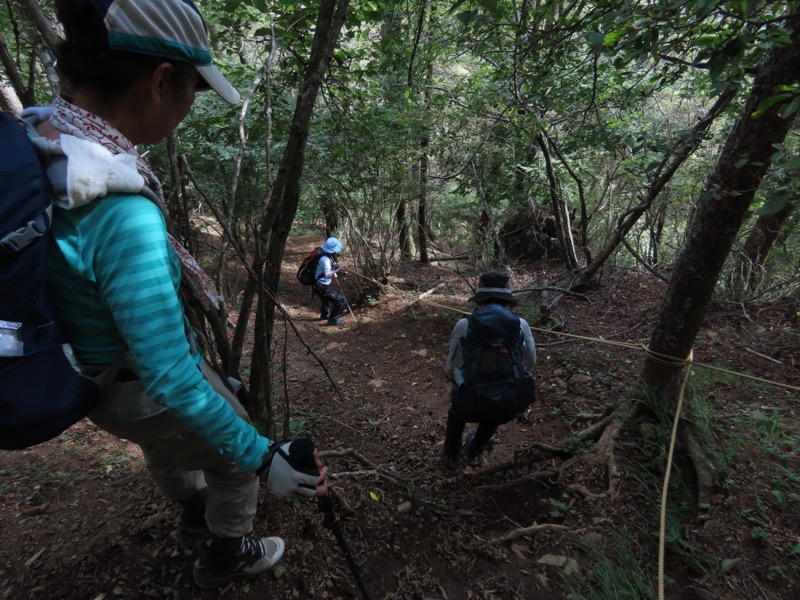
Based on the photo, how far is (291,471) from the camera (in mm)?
1383

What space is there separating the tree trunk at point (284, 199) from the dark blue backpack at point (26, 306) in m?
1.09

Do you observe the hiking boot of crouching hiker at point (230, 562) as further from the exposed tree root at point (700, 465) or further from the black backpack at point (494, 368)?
the exposed tree root at point (700, 465)

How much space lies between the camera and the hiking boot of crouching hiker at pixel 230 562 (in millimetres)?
1709

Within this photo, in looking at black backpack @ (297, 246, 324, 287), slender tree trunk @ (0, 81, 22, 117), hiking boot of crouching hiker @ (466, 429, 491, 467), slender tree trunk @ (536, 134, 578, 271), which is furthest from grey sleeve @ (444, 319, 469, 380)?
black backpack @ (297, 246, 324, 287)

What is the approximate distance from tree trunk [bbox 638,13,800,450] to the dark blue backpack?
2845mm

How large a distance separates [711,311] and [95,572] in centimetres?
650

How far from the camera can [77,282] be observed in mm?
1025

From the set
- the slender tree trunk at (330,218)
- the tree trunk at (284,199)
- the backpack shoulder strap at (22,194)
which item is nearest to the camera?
the backpack shoulder strap at (22,194)

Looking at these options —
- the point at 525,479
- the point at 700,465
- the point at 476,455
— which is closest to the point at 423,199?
the point at 476,455

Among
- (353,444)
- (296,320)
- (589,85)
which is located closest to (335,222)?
(296,320)

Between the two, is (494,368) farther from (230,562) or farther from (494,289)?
(230,562)

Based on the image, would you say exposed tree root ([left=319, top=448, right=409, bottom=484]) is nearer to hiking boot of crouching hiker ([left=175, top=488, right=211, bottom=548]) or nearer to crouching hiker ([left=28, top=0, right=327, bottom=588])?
hiking boot of crouching hiker ([left=175, top=488, right=211, bottom=548])

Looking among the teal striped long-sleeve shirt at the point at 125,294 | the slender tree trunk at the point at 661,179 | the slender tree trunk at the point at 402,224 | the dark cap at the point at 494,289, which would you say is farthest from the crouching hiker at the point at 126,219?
the slender tree trunk at the point at 402,224

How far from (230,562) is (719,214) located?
10.3ft
